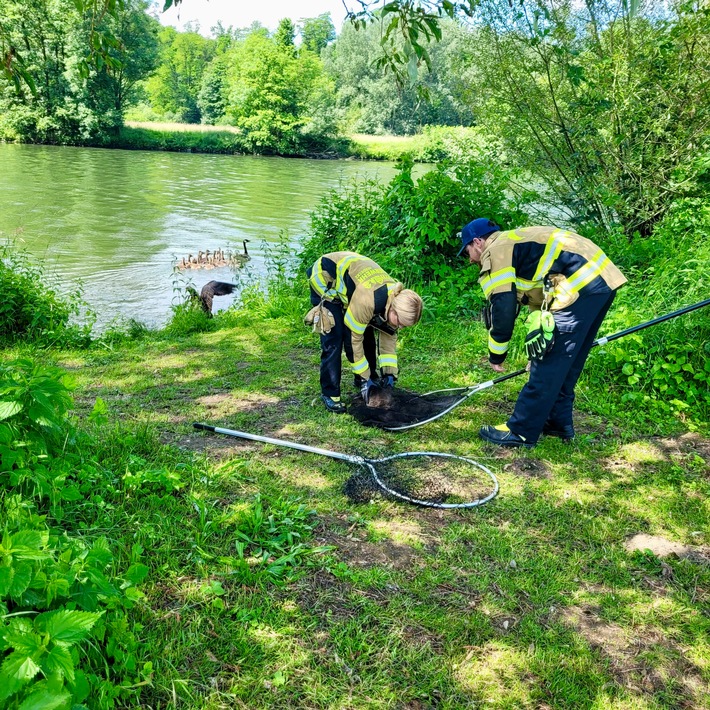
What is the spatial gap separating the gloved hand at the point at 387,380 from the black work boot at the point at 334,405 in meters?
0.41

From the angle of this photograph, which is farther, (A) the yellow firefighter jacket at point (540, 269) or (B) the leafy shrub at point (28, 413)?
(A) the yellow firefighter jacket at point (540, 269)

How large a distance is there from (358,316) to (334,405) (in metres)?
0.93

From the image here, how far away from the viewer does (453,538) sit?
3.40 meters

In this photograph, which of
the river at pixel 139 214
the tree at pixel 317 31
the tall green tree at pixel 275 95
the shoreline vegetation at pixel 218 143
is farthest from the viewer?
the tree at pixel 317 31

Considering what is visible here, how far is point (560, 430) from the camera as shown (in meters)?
4.67

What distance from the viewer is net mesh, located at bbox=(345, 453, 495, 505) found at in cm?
377

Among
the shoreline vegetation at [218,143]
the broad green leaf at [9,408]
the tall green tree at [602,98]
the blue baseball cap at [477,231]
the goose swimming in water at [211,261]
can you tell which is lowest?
the goose swimming in water at [211,261]

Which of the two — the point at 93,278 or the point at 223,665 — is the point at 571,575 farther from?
the point at 93,278

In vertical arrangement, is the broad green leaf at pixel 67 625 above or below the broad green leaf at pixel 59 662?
above

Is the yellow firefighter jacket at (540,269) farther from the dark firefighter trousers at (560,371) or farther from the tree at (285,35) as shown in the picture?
the tree at (285,35)

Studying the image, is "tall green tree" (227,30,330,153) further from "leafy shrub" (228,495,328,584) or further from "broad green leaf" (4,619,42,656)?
"broad green leaf" (4,619,42,656)

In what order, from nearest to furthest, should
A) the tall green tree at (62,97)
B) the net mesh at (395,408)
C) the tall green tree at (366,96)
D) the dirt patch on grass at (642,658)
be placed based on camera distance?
the dirt patch on grass at (642,658)
the net mesh at (395,408)
the tall green tree at (62,97)
the tall green tree at (366,96)

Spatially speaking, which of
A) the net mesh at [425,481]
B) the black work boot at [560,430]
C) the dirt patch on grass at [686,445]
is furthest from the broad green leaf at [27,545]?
the dirt patch on grass at [686,445]

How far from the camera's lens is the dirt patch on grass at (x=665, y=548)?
11.0 ft
